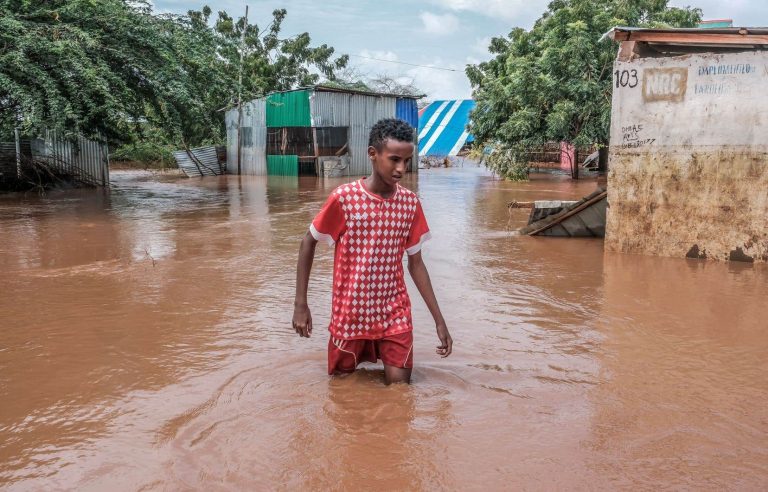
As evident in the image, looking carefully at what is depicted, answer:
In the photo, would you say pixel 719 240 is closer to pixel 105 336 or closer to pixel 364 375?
pixel 364 375

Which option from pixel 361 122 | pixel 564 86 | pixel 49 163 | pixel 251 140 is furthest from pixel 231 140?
pixel 564 86

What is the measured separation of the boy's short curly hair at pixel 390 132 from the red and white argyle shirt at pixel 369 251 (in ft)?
0.71

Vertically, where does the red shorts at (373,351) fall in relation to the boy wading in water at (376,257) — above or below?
below

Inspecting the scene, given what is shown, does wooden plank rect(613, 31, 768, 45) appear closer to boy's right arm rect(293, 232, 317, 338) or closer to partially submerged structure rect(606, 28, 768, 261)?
partially submerged structure rect(606, 28, 768, 261)

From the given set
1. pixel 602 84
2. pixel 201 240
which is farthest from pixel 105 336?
pixel 602 84

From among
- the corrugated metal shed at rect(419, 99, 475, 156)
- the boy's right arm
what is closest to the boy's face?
the boy's right arm

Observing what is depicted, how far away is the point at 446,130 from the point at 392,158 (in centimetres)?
3033

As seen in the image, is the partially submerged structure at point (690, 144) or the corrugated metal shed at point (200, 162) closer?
the partially submerged structure at point (690, 144)

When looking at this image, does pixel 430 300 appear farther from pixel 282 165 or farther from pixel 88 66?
pixel 282 165

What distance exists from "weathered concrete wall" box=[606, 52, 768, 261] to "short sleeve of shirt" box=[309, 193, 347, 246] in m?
4.84

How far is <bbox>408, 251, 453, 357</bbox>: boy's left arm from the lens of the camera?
125 inches

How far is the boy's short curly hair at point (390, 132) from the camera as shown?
292cm

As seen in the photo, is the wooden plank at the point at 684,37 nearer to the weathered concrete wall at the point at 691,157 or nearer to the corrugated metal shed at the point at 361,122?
the weathered concrete wall at the point at 691,157

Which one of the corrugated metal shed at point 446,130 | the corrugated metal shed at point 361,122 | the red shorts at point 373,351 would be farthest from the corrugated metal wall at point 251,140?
the red shorts at point 373,351
